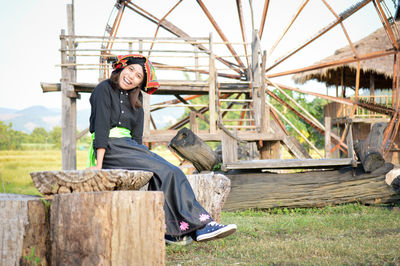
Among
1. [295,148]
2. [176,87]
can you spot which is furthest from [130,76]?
[176,87]

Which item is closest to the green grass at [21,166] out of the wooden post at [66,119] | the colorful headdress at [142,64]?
the wooden post at [66,119]

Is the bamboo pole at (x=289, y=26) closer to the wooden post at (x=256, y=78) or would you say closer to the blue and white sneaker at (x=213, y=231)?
the wooden post at (x=256, y=78)

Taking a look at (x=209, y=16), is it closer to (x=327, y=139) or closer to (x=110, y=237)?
(x=327, y=139)

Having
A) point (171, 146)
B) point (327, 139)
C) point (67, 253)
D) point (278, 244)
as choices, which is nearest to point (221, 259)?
point (278, 244)

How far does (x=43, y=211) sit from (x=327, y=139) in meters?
7.10

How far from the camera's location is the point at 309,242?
400cm

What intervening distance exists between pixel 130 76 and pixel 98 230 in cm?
157

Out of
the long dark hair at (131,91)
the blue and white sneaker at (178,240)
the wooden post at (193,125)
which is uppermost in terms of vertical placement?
the long dark hair at (131,91)

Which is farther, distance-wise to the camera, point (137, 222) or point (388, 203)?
point (388, 203)

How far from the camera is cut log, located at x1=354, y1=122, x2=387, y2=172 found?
6.79 m

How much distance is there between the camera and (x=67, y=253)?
2.44 m

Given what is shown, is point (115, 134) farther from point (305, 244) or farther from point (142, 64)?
point (305, 244)

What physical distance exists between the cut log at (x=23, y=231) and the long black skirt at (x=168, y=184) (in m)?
0.87

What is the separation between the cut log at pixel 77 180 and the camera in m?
2.54
